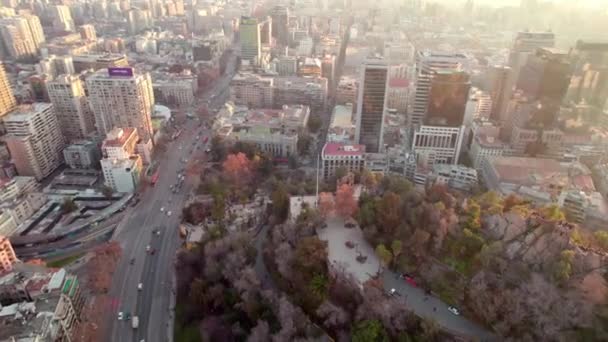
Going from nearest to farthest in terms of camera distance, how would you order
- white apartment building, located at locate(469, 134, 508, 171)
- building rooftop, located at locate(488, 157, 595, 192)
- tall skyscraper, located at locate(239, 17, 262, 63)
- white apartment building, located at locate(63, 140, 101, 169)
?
building rooftop, located at locate(488, 157, 595, 192), white apartment building, located at locate(469, 134, 508, 171), white apartment building, located at locate(63, 140, 101, 169), tall skyscraper, located at locate(239, 17, 262, 63)

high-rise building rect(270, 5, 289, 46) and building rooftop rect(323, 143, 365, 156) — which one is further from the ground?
high-rise building rect(270, 5, 289, 46)

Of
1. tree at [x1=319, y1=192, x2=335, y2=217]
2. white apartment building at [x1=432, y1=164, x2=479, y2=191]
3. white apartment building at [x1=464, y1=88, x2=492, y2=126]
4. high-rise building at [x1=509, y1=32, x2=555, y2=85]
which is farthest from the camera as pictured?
high-rise building at [x1=509, y1=32, x2=555, y2=85]

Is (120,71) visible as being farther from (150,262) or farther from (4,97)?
(150,262)

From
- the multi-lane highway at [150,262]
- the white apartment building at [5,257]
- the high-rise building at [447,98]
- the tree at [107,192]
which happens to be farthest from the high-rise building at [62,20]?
the high-rise building at [447,98]

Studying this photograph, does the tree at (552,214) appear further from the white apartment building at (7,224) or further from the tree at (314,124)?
the white apartment building at (7,224)

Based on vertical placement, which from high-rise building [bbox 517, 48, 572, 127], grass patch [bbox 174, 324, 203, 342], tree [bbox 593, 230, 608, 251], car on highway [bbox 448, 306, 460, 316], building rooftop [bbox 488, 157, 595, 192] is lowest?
grass patch [bbox 174, 324, 203, 342]

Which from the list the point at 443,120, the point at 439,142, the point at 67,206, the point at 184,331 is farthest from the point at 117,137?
the point at 443,120

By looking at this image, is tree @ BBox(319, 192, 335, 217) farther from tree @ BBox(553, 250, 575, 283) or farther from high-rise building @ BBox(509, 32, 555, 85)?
high-rise building @ BBox(509, 32, 555, 85)

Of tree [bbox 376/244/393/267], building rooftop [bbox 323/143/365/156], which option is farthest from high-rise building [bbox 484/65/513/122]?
tree [bbox 376/244/393/267]
